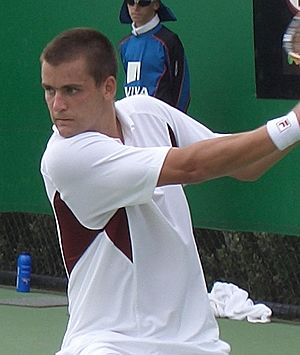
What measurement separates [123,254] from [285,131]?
2.05 ft

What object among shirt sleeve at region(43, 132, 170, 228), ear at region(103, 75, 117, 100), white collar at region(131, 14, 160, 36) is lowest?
white collar at region(131, 14, 160, 36)

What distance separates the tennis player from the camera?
132 inches

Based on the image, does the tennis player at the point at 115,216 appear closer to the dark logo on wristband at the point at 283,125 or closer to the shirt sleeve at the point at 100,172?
the shirt sleeve at the point at 100,172

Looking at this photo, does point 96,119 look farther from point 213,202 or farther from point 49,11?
point 49,11

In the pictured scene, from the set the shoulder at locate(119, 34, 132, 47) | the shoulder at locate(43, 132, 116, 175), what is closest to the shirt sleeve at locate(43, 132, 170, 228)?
the shoulder at locate(43, 132, 116, 175)

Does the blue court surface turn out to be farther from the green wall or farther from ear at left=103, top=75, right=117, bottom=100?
ear at left=103, top=75, right=117, bottom=100

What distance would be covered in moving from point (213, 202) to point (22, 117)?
1.64 meters

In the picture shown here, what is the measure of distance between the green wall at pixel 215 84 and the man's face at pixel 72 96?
3.70 metres

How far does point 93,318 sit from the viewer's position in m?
3.49

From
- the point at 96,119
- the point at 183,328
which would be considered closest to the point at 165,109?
the point at 96,119

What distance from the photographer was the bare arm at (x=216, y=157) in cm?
315

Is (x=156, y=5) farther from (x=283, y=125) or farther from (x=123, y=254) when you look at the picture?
(x=283, y=125)

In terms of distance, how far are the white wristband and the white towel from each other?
4.11 metres

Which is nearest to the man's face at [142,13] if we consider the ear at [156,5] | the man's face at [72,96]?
the ear at [156,5]
